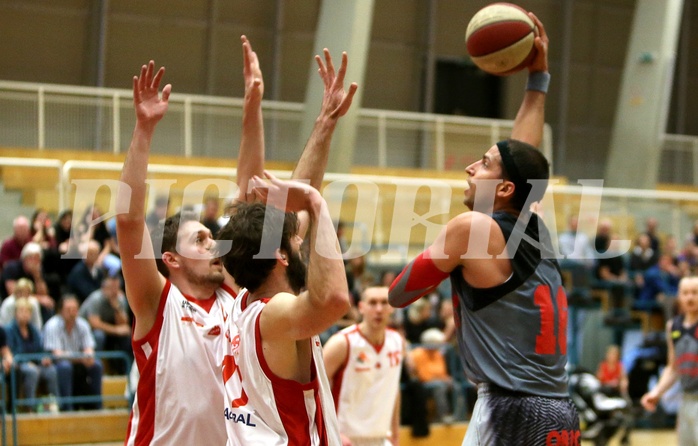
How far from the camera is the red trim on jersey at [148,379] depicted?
147 inches

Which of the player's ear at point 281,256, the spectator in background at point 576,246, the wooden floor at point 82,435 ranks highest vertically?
the player's ear at point 281,256

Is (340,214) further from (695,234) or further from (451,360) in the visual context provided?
(695,234)

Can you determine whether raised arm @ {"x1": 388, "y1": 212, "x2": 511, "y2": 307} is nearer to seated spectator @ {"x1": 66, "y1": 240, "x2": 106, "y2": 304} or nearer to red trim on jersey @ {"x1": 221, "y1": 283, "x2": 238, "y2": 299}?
red trim on jersey @ {"x1": 221, "y1": 283, "x2": 238, "y2": 299}

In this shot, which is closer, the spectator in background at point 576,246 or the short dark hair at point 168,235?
the short dark hair at point 168,235

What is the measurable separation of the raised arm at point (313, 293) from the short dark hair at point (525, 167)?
2.99 ft

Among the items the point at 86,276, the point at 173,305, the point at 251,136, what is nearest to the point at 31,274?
the point at 86,276

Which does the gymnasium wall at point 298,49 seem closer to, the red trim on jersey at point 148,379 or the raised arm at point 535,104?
the raised arm at point 535,104

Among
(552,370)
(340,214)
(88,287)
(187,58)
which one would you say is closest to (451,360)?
(340,214)

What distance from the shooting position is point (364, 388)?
6594 mm

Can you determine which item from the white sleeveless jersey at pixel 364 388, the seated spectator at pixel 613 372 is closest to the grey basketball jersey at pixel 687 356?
the white sleeveless jersey at pixel 364 388

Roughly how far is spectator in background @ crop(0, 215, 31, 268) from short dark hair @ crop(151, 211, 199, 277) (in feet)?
20.3

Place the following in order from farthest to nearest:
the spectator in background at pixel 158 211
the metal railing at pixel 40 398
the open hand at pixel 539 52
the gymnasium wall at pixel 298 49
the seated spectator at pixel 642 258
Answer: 1. the gymnasium wall at pixel 298 49
2. the seated spectator at pixel 642 258
3. the spectator in background at pixel 158 211
4. the metal railing at pixel 40 398
5. the open hand at pixel 539 52

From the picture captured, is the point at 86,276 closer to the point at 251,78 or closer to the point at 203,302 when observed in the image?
the point at 251,78

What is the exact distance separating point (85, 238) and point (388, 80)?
11.8m
